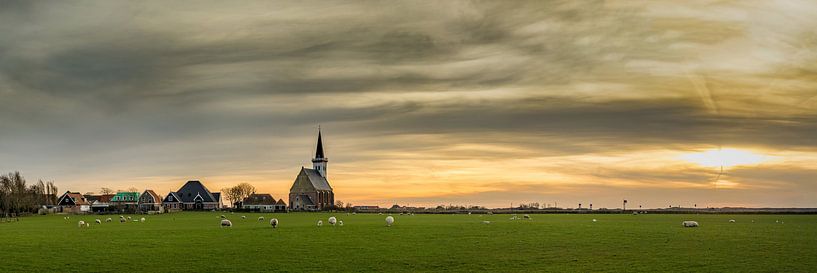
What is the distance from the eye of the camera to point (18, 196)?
5487 inches

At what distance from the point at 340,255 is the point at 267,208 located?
164531 mm

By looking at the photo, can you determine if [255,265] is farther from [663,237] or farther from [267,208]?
[267,208]

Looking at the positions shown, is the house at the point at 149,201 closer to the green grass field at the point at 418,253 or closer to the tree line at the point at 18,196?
the tree line at the point at 18,196

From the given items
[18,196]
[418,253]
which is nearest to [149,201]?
[18,196]

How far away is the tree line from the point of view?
12518cm

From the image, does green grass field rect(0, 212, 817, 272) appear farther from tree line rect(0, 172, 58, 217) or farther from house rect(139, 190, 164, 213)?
house rect(139, 190, 164, 213)

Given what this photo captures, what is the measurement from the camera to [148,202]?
19338 cm

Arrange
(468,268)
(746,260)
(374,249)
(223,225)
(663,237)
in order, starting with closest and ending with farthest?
(468,268)
(746,260)
(374,249)
(663,237)
(223,225)

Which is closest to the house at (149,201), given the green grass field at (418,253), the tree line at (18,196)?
the tree line at (18,196)

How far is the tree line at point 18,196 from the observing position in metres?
125

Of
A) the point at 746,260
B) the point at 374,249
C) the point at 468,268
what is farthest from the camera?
the point at 374,249

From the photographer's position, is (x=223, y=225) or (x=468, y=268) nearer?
(x=468, y=268)

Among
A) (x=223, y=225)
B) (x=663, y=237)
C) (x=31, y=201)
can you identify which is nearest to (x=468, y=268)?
(x=663, y=237)

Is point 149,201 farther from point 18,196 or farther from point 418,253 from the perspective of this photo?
point 418,253
